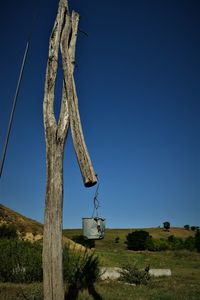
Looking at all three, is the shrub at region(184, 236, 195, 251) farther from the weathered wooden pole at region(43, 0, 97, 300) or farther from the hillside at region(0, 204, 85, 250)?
the weathered wooden pole at region(43, 0, 97, 300)

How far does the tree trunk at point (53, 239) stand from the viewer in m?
5.21

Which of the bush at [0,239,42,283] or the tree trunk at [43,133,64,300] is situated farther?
the bush at [0,239,42,283]

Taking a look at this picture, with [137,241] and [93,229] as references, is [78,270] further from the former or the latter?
[137,241]

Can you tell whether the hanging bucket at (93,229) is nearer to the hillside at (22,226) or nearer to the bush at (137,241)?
the hillside at (22,226)

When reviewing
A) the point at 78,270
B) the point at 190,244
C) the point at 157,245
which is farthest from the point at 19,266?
the point at 157,245

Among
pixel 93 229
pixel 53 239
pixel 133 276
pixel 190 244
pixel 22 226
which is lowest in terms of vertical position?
pixel 133 276

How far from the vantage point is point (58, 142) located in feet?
18.6

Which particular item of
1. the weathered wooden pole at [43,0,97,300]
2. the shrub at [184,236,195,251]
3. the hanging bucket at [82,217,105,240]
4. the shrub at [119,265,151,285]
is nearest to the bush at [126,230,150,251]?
the shrub at [184,236,195,251]

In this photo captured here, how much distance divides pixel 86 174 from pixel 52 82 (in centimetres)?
185

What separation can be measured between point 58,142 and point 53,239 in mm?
1411

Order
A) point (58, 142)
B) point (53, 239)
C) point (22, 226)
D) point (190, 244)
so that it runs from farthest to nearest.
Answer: point (190, 244) < point (22, 226) < point (58, 142) < point (53, 239)

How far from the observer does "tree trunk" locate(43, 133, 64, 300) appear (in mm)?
5215

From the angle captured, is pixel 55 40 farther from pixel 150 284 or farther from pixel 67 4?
pixel 150 284

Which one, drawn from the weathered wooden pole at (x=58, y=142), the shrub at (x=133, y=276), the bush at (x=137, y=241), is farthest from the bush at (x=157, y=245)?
the weathered wooden pole at (x=58, y=142)
